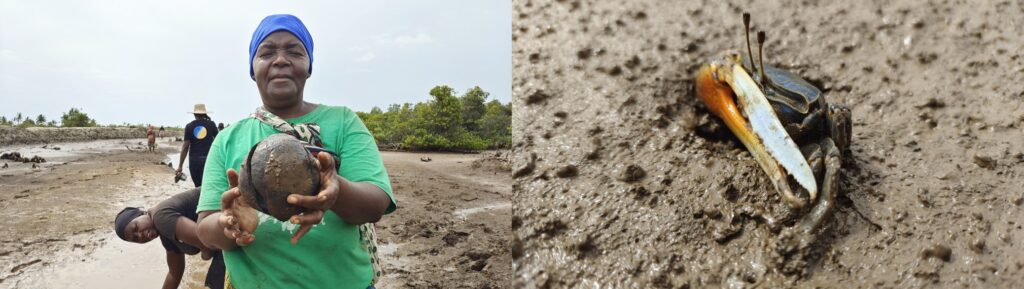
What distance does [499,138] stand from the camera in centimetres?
1534

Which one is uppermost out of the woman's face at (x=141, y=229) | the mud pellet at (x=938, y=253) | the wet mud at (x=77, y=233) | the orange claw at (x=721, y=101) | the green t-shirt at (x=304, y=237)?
the orange claw at (x=721, y=101)

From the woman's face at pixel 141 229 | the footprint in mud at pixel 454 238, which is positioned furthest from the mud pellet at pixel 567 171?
the footprint in mud at pixel 454 238

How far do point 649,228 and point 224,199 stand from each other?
1.22 m

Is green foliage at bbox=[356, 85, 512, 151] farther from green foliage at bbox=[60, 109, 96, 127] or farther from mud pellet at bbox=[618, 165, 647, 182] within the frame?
green foliage at bbox=[60, 109, 96, 127]

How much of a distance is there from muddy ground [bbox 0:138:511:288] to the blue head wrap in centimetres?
285

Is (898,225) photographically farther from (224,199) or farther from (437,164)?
(437,164)

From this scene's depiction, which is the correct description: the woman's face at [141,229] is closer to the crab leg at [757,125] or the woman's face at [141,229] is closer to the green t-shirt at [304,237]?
the green t-shirt at [304,237]

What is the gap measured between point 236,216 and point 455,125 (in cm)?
1445

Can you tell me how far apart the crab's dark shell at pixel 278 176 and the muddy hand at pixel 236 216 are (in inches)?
0.7

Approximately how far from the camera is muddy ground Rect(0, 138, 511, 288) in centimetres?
454

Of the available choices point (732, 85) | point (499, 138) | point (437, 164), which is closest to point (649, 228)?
point (732, 85)

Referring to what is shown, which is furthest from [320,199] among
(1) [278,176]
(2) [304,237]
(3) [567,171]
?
(3) [567,171]

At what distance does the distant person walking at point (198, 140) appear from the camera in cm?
526

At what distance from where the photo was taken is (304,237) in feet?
4.66
